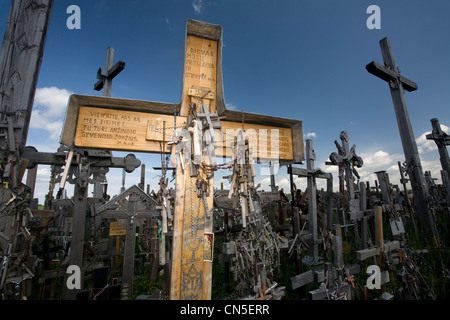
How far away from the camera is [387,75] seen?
9.42 meters

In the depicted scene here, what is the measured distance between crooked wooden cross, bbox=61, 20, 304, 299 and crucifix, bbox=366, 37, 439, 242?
8155 mm

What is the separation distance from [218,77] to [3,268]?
5285mm

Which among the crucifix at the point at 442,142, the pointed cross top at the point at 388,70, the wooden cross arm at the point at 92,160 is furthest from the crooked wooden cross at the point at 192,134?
the crucifix at the point at 442,142

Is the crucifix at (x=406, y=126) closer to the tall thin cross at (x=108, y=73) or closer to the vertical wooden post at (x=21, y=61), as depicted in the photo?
the tall thin cross at (x=108, y=73)

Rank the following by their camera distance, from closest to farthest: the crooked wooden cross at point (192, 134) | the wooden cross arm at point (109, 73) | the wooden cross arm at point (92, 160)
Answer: the crooked wooden cross at point (192, 134) < the wooden cross arm at point (92, 160) < the wooden cross arm at point (109, 73)

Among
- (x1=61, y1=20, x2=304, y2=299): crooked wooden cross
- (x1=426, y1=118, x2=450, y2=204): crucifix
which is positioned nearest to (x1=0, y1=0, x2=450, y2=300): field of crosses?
(x1=61, y1=20, x2=304, y2=299): crooked wooden cross

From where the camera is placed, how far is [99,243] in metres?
8.71

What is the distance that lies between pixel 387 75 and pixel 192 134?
10257 millimetres

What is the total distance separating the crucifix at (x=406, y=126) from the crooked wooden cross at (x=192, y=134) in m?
8.16

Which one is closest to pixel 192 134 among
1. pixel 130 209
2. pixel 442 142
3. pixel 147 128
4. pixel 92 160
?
pixel 147 128

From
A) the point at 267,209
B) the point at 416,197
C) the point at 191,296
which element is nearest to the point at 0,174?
the point at 191,296

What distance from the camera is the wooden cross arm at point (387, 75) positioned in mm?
9000

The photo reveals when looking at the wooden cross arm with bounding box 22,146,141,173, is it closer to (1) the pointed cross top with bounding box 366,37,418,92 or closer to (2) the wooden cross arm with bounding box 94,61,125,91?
(2) the wooden cross arm with bounding box 94,61,125,91
